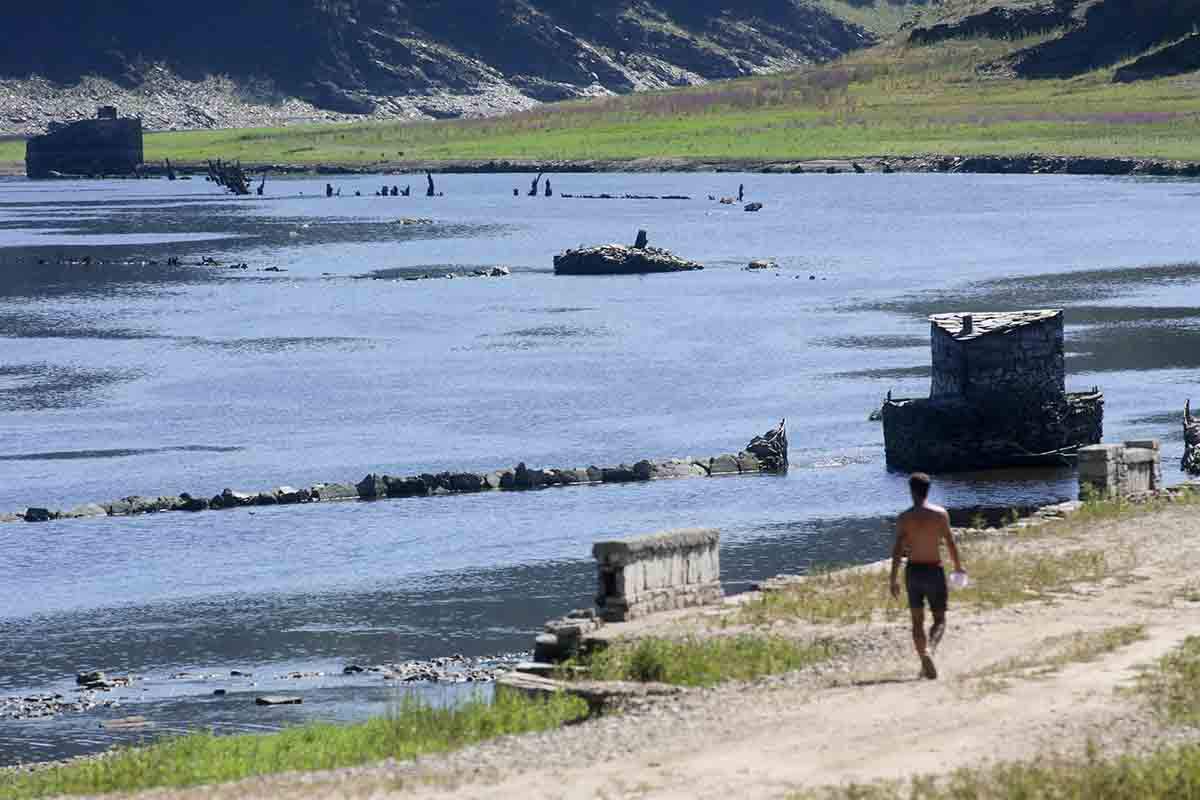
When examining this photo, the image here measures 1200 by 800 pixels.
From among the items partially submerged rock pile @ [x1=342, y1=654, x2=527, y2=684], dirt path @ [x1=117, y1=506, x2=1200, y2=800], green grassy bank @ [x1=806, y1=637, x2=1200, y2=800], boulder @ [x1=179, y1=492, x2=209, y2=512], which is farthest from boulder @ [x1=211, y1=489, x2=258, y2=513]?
green grassy bank @ [x1=806, y1=637, x2=1200, y2=800]

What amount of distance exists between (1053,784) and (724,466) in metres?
36.4

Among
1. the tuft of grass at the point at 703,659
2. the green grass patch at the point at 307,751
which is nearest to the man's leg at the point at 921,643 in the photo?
the tuft of grass at the point at 703,659

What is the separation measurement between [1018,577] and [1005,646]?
4.65m

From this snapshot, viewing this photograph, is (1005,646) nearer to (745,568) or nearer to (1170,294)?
(745,568)

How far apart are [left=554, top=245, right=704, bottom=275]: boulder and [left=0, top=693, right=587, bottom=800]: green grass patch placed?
94.9 m

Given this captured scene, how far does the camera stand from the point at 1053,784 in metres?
21.5

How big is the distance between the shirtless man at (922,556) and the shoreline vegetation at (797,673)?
2.34ft

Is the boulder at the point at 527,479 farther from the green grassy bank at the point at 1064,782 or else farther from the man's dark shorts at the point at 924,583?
the green grassy bank at the point at 1064,782

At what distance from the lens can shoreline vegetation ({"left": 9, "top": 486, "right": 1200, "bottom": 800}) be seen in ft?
71.7

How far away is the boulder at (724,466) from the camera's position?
5753 centimetres

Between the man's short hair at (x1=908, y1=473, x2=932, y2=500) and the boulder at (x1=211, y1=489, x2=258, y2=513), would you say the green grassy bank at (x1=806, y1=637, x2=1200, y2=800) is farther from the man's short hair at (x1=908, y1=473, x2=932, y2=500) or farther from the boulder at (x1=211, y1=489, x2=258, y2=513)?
the boulder at (x1=211, y1=489, x2=258, y2=513)

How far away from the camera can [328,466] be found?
60.3 metres

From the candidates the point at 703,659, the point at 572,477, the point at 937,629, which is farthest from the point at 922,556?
the point at 572,477

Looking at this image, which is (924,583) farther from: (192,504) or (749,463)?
(749,463)
